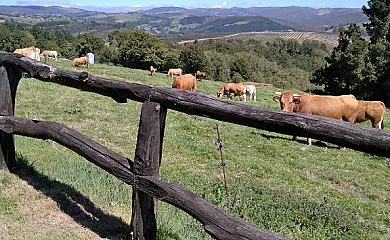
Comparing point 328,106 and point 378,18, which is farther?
point 378,18

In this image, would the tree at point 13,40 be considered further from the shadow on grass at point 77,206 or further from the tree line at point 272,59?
the shadow on grass at point 77,206

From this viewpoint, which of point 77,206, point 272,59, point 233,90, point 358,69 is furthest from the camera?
point 272,59

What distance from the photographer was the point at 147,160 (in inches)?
164

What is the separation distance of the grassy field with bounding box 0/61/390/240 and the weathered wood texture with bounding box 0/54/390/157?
142 cm

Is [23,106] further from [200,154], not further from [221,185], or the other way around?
[221,185]

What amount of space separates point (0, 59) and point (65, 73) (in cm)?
128

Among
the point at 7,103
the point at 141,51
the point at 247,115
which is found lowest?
the point at 141,51

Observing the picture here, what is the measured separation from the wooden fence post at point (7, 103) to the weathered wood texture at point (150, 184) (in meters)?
0.18

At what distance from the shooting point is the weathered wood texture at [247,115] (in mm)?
2840

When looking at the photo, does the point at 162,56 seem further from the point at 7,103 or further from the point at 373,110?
the point at 7,103

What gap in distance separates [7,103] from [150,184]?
119 inches

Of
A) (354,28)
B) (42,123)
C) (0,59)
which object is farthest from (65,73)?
(354,28)

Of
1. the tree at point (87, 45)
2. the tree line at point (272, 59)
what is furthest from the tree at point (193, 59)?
the tree at point (87, 45)

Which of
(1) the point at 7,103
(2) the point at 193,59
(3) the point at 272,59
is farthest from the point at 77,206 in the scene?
(3) the point at 272,59
